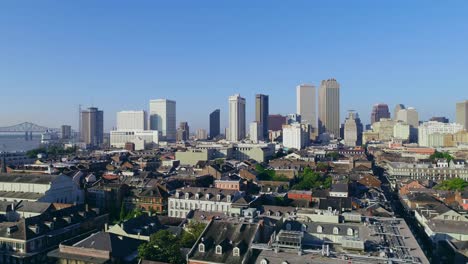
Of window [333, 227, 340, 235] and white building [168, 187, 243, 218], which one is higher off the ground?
window [333, 227, 340, 235]

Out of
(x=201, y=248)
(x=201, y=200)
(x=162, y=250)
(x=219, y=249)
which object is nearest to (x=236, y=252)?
(x=219, y=249)

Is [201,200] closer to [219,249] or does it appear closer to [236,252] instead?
[219,249]

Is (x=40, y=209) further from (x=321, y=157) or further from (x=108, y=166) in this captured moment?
(x=321, y=157)

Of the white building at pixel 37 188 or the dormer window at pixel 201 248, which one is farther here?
the white building at pixel 37 188

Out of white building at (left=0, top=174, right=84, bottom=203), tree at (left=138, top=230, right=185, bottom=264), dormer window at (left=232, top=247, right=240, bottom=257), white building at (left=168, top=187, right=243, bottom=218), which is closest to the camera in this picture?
dormer window at (left=232, top=247, right=240, bottom=257)

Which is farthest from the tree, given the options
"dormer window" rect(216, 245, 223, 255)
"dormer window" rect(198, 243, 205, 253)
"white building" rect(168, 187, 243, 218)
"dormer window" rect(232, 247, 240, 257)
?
"white building" rect(168, 187, 243, 218)

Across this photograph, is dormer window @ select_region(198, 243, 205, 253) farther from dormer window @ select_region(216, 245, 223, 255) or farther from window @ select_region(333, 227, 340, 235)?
window @ select_region(333, 227, 340, 235)

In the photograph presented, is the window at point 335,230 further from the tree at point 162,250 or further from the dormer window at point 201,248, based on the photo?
the tree at point 162,250

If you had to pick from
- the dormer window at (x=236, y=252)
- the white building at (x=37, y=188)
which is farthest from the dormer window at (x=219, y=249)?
the white building at (x=37, y=188)
